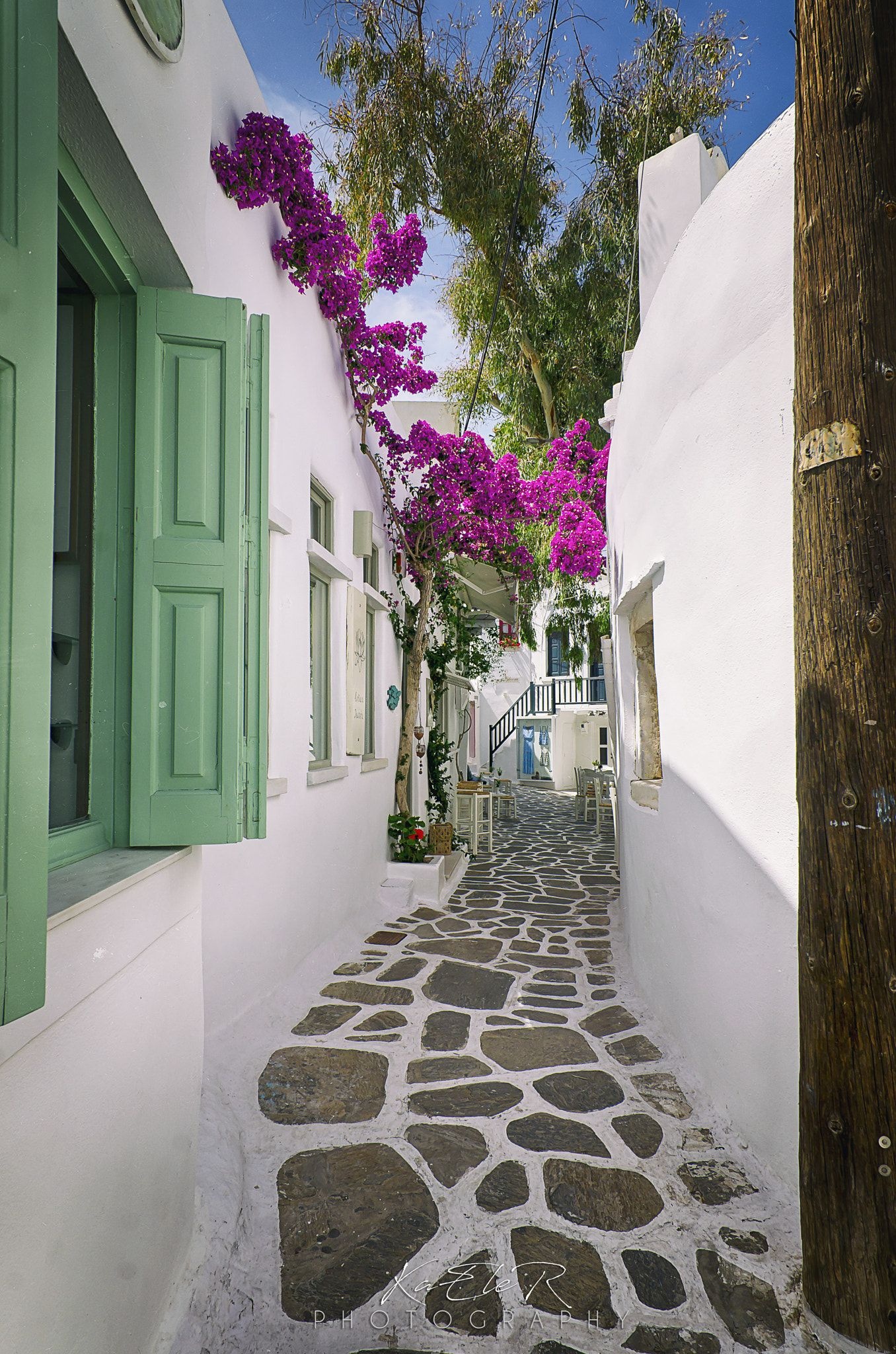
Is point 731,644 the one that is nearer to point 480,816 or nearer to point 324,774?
point 324,774

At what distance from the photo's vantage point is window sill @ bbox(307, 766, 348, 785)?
5.12m

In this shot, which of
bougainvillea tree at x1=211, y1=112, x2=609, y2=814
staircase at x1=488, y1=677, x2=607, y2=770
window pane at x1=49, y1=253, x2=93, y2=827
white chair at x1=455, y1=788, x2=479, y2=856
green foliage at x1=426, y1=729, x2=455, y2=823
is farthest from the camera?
staircase at x1=488, y1=677, x2=607, y2=770

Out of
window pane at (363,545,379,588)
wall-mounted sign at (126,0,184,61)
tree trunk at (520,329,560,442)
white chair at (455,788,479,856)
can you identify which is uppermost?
tree trunk at (520,329,560,442)

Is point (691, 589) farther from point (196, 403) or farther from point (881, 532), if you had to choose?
point (196, 403)

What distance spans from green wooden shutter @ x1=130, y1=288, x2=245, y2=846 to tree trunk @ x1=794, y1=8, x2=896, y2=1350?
5.42 ft

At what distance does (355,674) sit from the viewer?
6387 millimetres

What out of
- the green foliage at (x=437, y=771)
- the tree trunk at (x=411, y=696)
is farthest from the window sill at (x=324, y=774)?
the green foliage at (x=437, y=771)

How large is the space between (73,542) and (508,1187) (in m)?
2.64

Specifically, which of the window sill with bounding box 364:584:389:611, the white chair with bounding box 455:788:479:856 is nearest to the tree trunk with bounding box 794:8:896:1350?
the window sill with bounding box 364:584:389:611

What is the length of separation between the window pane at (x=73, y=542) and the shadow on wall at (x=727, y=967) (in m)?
2.33

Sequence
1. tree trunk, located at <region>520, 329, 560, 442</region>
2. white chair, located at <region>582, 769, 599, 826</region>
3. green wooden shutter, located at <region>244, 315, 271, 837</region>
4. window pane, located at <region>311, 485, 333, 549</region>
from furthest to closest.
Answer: white chair, located at <region>582, 769, 599, 826</region> < tree trunk, located at <region>520, 329, 560, 442</region> < window pane, located at <region>311, 485, 333, 549</region> < green wooden shutter, located at <region>244, 315, 271, 837</region>

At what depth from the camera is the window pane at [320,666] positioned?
5.87m

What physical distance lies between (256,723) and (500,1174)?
1946 mm

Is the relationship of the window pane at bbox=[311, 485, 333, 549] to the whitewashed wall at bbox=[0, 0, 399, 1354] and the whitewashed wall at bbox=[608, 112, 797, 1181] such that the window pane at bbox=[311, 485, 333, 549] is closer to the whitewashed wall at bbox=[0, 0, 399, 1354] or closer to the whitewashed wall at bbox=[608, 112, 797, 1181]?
the whitewashed wall at bbox=[0, 0, 399, 1354]
